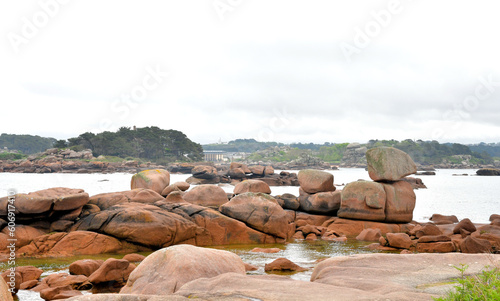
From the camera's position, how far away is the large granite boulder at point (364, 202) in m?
24.5

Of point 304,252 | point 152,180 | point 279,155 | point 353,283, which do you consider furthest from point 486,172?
point 353,283

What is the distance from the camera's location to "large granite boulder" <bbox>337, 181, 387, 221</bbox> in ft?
80.2

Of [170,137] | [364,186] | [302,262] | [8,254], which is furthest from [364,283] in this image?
[170,137]

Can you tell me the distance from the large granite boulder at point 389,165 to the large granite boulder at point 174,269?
17.4 meters

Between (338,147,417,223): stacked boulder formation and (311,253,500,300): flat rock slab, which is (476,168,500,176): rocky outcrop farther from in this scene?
(311,253,500,300): flat rock slab

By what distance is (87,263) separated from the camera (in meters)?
12.9

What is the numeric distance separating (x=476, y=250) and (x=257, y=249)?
30.2ft

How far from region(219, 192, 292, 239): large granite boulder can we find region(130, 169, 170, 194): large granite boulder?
968 centimetres

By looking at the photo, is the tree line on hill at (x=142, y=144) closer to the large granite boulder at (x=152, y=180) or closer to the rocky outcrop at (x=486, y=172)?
the large granite boulder at (x=152, y=180)

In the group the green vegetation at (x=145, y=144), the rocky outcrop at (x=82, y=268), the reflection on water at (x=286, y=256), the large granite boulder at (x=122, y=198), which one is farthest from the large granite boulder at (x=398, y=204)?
the green vegetation at (x=145, y=144)

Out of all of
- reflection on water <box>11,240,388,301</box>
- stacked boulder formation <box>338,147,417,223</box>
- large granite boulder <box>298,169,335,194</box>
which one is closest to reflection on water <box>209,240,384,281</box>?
reflection on water <box>11,240,388,301</box>

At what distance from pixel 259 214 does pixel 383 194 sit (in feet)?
28.5

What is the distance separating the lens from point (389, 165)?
2538 centimetres

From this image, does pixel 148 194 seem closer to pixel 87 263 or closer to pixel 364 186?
pixel 87 263
